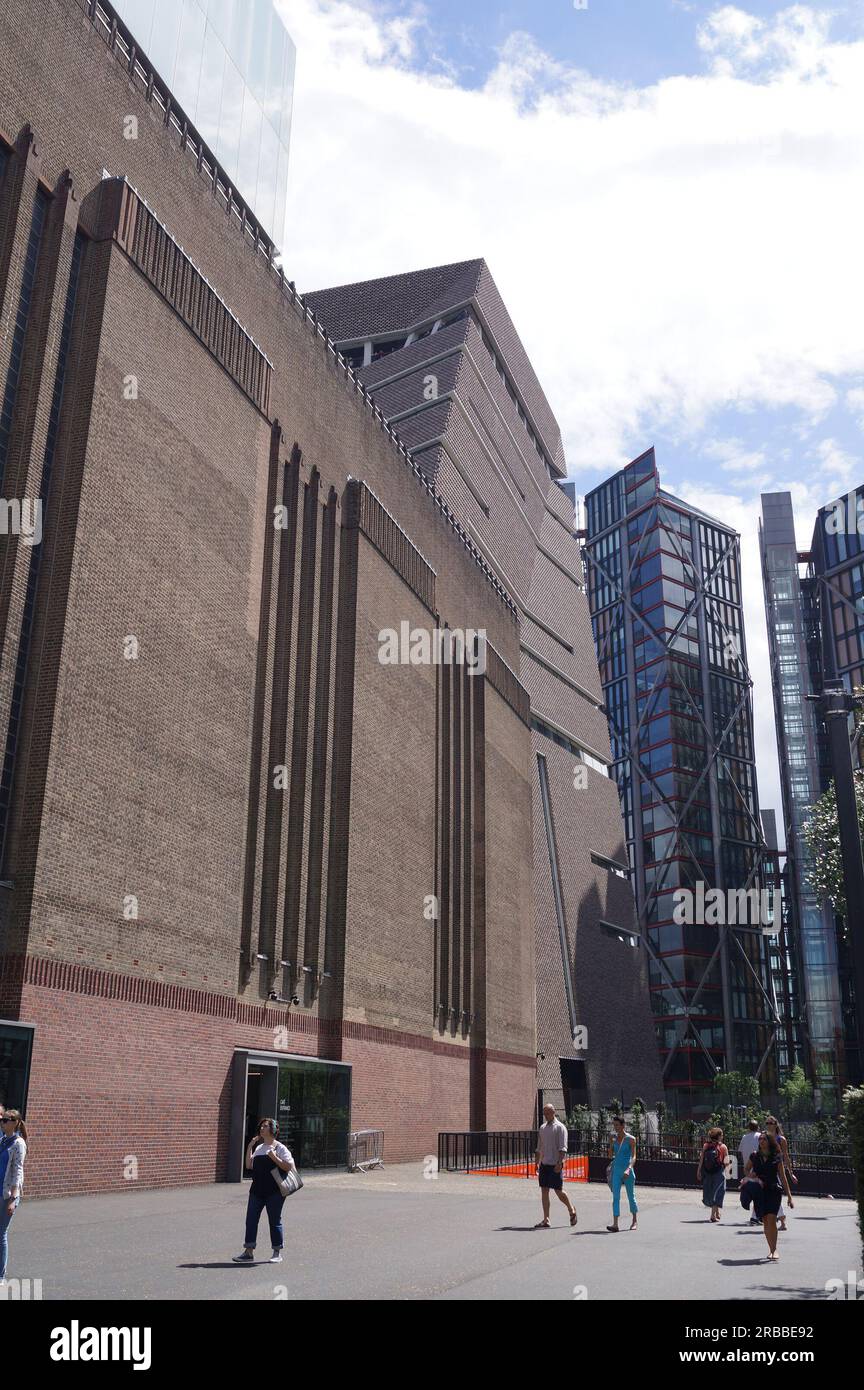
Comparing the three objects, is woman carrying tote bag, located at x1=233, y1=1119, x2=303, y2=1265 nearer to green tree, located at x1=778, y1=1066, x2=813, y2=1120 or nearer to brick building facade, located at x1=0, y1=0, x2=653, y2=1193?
brick building facade, located at x1=0, y1=0, x2=653, y2=1193

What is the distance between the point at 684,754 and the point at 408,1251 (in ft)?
299

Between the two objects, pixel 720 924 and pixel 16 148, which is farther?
pixel 720 924

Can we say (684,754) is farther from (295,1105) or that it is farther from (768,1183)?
(768,1183)

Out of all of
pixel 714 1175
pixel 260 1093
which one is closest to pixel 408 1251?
pixel 714 1175

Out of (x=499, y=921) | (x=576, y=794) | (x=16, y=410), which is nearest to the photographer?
(x=16, y=410)

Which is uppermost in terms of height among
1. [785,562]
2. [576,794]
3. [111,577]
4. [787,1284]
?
[785,562]

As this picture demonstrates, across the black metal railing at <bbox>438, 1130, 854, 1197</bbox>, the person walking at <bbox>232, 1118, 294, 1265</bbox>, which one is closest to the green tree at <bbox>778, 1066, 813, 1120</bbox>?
the black metal railing at <bbox>438, 1130, 854, 1197</bbox>

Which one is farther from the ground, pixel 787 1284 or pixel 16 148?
pixel 16 148

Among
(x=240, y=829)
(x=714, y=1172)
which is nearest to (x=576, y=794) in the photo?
(x=240, y=829)

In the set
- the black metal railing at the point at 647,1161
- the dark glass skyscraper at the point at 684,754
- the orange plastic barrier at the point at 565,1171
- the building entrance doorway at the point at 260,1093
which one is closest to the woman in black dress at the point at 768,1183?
the building entrance doorway at the point at 260,1093

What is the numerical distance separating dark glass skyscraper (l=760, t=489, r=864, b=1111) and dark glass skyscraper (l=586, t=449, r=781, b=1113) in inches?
142
